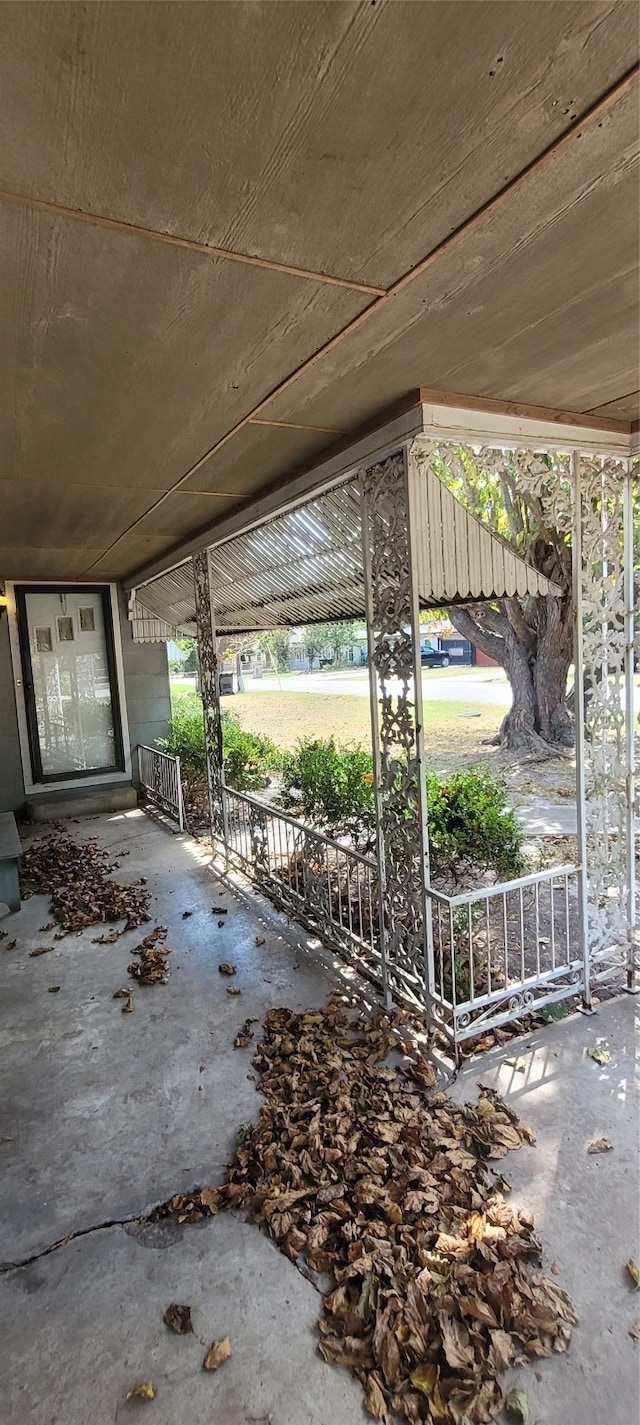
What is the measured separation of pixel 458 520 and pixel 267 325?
1.44m

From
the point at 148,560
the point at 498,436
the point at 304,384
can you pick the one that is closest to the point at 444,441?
the point at 498,436

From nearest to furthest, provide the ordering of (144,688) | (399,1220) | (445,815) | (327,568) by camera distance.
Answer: (399,1220) → (445,815) → (327,568) → (144,688)

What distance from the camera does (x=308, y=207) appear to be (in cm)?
146

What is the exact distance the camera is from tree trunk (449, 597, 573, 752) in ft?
35.5

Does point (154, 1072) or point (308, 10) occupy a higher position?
point (308, 10)

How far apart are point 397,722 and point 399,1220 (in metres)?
1.97

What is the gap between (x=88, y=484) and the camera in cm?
379

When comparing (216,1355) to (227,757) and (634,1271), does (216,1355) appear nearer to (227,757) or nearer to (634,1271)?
(634,1271)

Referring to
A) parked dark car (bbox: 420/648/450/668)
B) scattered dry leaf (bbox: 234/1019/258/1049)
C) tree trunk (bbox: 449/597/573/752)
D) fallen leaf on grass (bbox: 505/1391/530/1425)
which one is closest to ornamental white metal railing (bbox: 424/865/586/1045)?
scattered dry leaf (bbox: 234/1019/258/1049)

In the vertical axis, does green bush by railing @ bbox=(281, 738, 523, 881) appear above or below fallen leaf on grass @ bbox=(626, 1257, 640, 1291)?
above

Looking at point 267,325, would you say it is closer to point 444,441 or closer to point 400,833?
point 444,441

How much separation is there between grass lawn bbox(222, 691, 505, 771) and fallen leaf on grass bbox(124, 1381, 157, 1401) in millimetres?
7787

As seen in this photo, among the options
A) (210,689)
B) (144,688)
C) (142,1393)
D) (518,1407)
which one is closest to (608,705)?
(518,1407)

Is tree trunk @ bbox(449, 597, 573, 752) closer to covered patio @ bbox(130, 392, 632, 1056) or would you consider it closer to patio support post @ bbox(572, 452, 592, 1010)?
covered patio @ bbox(130, 392, 632, 1056)
